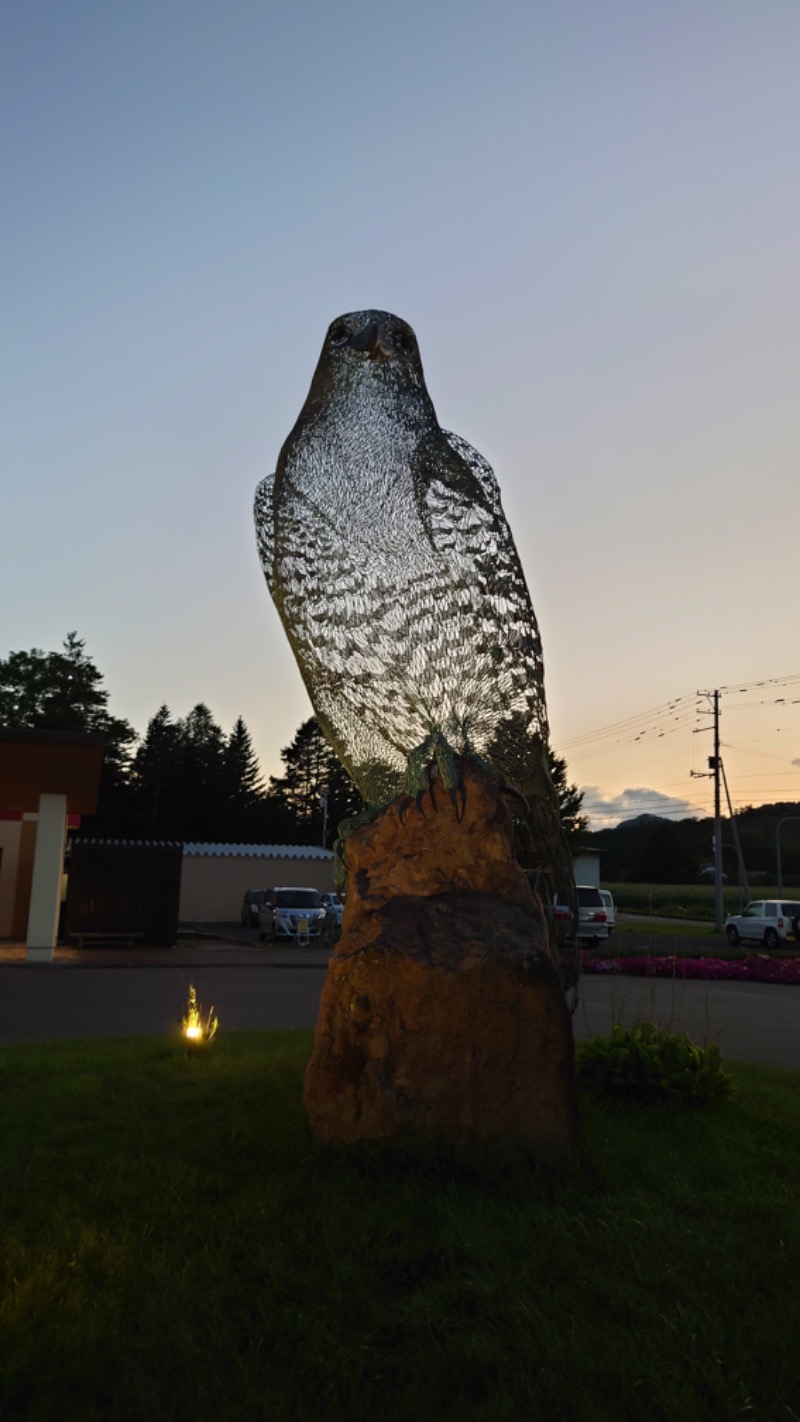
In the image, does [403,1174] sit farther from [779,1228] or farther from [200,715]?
[200,715]

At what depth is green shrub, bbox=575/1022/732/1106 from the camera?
5.68 m

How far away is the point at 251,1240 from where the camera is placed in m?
3.55

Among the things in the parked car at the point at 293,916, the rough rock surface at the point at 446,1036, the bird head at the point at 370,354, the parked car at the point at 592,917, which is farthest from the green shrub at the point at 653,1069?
the parked car at the point at 592,917

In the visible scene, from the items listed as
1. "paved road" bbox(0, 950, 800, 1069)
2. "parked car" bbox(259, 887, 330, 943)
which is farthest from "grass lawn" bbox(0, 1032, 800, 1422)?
"parked car" bbox(259, 887, 330, 943)

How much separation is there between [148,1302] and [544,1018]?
2059 mm

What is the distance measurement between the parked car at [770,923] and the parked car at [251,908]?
14.7m

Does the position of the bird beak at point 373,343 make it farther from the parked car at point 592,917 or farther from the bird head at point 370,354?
the parked car at point 592,917

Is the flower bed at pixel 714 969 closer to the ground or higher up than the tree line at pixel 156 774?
closer to the ground

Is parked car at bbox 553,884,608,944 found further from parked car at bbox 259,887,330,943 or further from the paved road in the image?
the paved road

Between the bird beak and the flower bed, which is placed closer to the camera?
the bird beak

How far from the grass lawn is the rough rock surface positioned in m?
0.18

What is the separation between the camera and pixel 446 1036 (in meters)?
4.38

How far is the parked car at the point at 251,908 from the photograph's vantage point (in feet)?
101

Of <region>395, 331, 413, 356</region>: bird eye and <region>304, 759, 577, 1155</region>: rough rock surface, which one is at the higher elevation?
<region>395, 331, 413, 356</region>: bird eye
